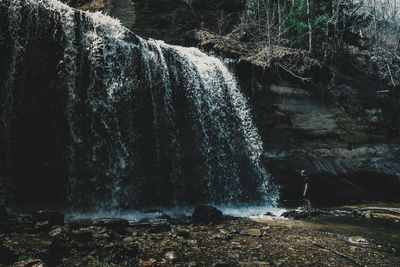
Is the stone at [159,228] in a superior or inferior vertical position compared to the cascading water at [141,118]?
inferior

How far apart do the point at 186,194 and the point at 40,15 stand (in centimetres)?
923

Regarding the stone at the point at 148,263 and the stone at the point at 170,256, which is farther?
the stone at the point at 170,256

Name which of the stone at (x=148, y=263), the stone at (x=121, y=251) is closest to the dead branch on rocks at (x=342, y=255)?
the stone at (x=148, y=263)

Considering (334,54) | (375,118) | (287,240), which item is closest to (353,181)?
(375,118)

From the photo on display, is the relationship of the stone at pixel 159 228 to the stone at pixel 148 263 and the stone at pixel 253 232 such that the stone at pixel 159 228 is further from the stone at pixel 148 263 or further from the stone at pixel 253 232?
the stone at pixel 148 263

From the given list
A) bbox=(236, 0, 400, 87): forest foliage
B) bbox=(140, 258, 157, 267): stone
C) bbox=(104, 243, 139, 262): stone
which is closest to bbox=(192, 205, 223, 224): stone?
bbox=(104, 243, 139, 262): stone

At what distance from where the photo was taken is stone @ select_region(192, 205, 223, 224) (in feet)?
41.8

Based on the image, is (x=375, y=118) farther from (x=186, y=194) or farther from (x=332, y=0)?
(x=186, y=194)

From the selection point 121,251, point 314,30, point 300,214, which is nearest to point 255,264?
point 121,251

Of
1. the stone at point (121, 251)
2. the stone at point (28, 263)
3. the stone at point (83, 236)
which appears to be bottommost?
the stone at point (121, 251)

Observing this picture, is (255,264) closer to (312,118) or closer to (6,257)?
(6,257)

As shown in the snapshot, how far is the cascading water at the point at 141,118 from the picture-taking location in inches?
573

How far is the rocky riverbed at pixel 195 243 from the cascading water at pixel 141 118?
3.52 meters

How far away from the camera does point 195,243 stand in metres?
9.73
